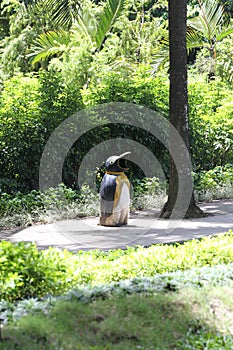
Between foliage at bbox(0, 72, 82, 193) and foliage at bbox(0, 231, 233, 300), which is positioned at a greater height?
foliage at bbox(0, 72, 82, 193)

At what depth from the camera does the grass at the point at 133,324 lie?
12.4 feet

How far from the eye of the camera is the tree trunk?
10.0m

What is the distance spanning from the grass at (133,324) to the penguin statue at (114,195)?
14.9 feet

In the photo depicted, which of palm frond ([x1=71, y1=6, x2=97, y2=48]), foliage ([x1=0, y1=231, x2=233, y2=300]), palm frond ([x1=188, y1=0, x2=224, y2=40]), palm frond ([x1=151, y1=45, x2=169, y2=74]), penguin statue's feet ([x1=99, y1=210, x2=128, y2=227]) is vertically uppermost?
palm frond ([x1=188, y1=0, x2=224, y2=40])

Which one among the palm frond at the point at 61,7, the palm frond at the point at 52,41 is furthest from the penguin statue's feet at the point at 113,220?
the palm frond at the point at 52,41

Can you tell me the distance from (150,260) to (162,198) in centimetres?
604

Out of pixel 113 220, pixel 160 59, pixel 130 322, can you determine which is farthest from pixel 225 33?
pixel 130 322

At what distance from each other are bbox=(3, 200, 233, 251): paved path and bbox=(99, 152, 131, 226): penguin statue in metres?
0.18

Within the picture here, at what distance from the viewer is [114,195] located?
937 cm

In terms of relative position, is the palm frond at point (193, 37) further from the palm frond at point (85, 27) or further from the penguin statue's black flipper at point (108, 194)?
the penguin statue's black flipper at point (108, 194)

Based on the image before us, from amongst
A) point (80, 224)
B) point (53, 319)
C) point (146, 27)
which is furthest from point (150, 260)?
point (146, 27)

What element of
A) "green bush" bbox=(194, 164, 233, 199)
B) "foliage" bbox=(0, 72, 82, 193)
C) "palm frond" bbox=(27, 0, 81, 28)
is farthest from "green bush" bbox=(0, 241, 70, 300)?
"green bush" bbox=(194, 164, 233, 199)

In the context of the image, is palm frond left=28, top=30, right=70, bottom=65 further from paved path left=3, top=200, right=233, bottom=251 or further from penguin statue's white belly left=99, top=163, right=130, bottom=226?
penguin statue's white belly left=99, top=163, right=130, bottom=226

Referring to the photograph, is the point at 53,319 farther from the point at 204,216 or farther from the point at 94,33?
the point at 94,33
